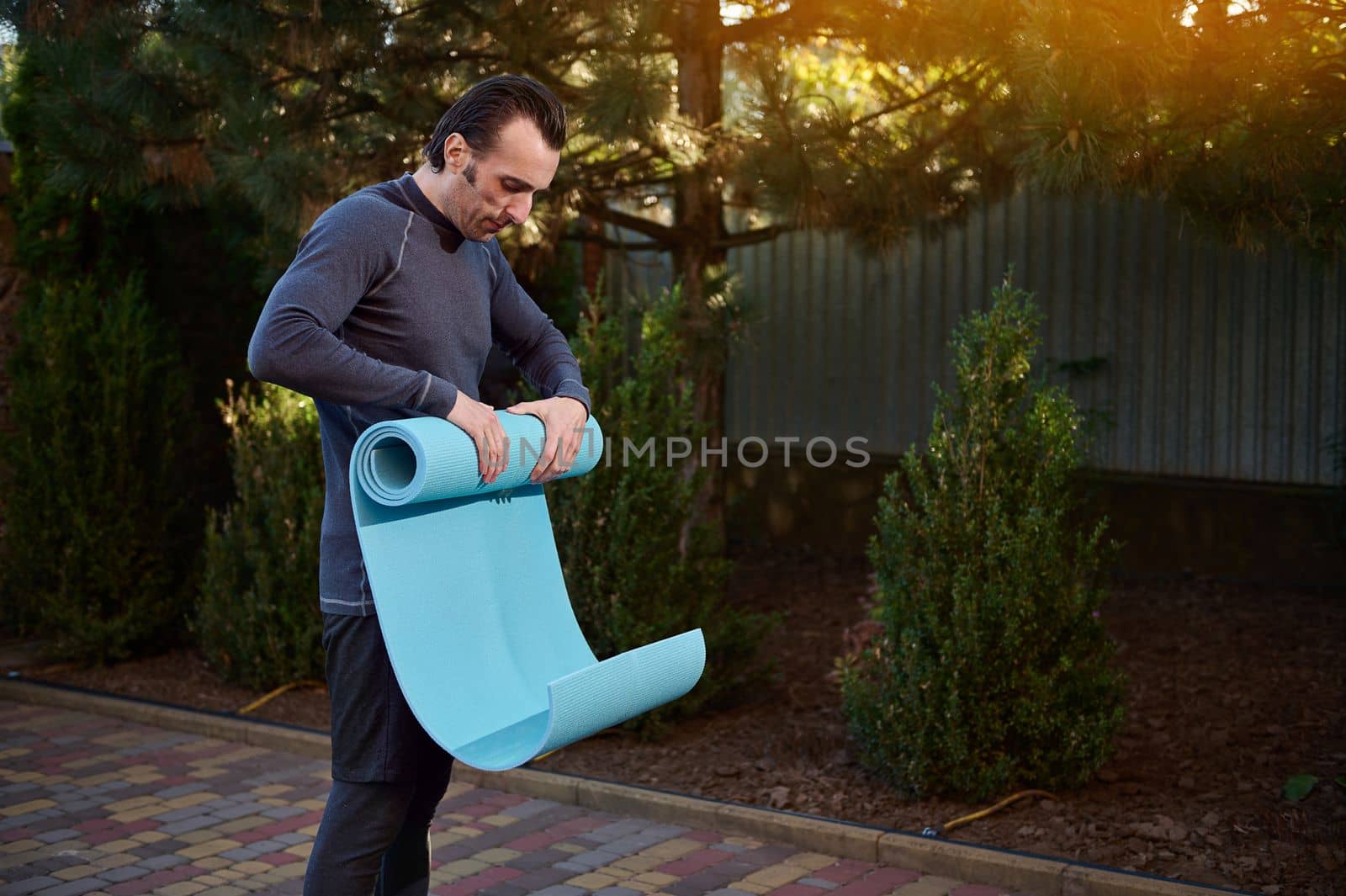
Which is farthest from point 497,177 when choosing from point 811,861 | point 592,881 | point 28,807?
point 28,807

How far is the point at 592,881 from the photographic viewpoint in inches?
158

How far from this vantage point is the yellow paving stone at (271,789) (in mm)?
4887

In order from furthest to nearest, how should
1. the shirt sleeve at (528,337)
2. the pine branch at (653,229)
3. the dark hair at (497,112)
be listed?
the pine branch at (653,229) → the shirt sleeve at (528,337) → the dark hair at (497,112)

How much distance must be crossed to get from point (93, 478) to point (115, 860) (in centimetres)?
295

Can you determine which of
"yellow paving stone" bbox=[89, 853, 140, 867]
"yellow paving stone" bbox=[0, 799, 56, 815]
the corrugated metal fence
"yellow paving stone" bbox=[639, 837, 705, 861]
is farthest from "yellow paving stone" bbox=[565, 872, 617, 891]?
the corrugated metal fence

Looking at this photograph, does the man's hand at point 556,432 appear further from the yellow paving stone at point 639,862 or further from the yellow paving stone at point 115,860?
the yellow paving stone at point 115,860

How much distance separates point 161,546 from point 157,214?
2190 millimetres

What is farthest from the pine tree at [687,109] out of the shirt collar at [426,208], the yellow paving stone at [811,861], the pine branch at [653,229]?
the shirt collar at [426,208]

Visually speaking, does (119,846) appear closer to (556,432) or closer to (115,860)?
(115,860)

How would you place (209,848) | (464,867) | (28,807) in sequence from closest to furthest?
(464,867) → (209,848) → (28,807)

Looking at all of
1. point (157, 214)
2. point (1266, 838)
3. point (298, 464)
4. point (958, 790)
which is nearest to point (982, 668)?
point (958, 790)

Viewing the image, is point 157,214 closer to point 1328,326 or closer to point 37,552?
point 37,552

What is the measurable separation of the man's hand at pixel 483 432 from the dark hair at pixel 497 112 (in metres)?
0.45

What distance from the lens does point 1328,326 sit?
7.76 metres
